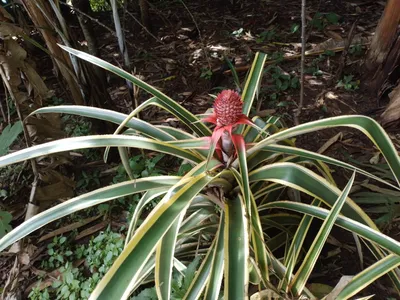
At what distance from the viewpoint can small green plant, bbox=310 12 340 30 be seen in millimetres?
2119

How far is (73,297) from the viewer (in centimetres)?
109

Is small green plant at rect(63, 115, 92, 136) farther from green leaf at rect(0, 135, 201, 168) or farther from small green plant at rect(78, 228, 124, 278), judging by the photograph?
green leaf at rect(0, 135, 201, 168)

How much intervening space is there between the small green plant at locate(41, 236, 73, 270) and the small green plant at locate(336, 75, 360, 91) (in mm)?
1402

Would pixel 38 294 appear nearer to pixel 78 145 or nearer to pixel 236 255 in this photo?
pixel 78 145

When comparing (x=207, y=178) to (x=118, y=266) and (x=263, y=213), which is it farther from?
(x=263, y=213)

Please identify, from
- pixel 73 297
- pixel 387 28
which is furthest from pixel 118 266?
pixel 387 28

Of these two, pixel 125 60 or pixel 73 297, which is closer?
pixel 73 297

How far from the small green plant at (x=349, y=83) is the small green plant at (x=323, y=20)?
53 cm

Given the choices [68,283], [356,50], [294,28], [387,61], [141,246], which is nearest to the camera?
[141,246]

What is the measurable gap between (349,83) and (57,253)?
4.87ft

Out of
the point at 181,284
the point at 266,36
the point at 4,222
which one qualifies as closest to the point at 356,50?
the point at 266,36

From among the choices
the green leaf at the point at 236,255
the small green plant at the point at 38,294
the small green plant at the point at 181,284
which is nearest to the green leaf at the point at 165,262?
the green leaf at the point at 236,255

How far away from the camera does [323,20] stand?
86.0 inches

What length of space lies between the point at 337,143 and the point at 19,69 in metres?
1.21
